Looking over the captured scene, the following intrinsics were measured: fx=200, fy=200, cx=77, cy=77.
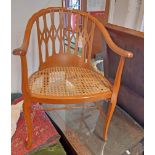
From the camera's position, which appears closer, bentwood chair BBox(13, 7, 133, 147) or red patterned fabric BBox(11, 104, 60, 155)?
bentwood chair BBox(13, 7, 133, 147)

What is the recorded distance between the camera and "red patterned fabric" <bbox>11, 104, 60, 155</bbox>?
3.91ft

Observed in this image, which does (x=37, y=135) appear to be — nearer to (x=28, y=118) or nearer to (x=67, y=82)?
(x=28, y=118)

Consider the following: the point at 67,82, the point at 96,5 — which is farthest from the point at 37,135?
the point at 96,5

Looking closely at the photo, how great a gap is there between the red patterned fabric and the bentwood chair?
6 centimetres

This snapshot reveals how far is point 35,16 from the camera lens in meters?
1.24

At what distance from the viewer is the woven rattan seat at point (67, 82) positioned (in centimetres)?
112

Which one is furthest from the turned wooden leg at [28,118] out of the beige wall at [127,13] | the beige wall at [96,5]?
the beige wall at [127,13]

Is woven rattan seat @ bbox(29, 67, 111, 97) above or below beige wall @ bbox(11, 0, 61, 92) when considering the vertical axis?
below

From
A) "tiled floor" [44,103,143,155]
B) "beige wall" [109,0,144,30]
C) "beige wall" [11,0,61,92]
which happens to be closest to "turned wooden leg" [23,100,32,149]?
"tiled floor" [44,103,143,155]

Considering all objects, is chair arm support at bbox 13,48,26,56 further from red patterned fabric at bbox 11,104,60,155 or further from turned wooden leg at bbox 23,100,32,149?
red patterned fabric at bbox 11,104,60,155

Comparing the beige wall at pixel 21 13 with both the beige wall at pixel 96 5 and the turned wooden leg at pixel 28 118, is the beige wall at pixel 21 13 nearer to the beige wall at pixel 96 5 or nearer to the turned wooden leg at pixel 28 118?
the turned wooden leg at pixel 28 118

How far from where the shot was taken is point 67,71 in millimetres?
1343

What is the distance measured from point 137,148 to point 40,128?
0.64 metres
